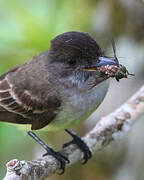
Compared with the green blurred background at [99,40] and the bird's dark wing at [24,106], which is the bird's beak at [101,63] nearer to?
the bird's dark wing at [24,106]

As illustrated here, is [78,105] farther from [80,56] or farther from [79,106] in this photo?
[80,56]

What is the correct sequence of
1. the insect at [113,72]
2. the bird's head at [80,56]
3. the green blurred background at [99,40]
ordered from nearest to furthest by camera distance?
the insect at [113,72], the bird's head at [80,56], the green blurred background at [99,40]

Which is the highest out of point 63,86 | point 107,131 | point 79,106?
point 63,86

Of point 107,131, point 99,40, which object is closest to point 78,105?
point 107,131

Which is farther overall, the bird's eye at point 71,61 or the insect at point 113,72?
the bird's eye at point 71,61

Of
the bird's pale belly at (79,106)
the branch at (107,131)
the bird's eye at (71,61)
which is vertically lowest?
the branch at (107,131)

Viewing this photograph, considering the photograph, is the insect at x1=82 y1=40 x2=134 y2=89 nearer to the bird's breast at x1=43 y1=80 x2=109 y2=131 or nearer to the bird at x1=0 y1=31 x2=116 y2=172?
the bird at x1=0 y1=31 x2=116 y2=172

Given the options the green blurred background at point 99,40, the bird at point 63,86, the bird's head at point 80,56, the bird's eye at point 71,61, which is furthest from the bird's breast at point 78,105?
the green blurred background at point 99,40

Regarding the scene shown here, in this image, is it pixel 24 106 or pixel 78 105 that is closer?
pixel 78 105
